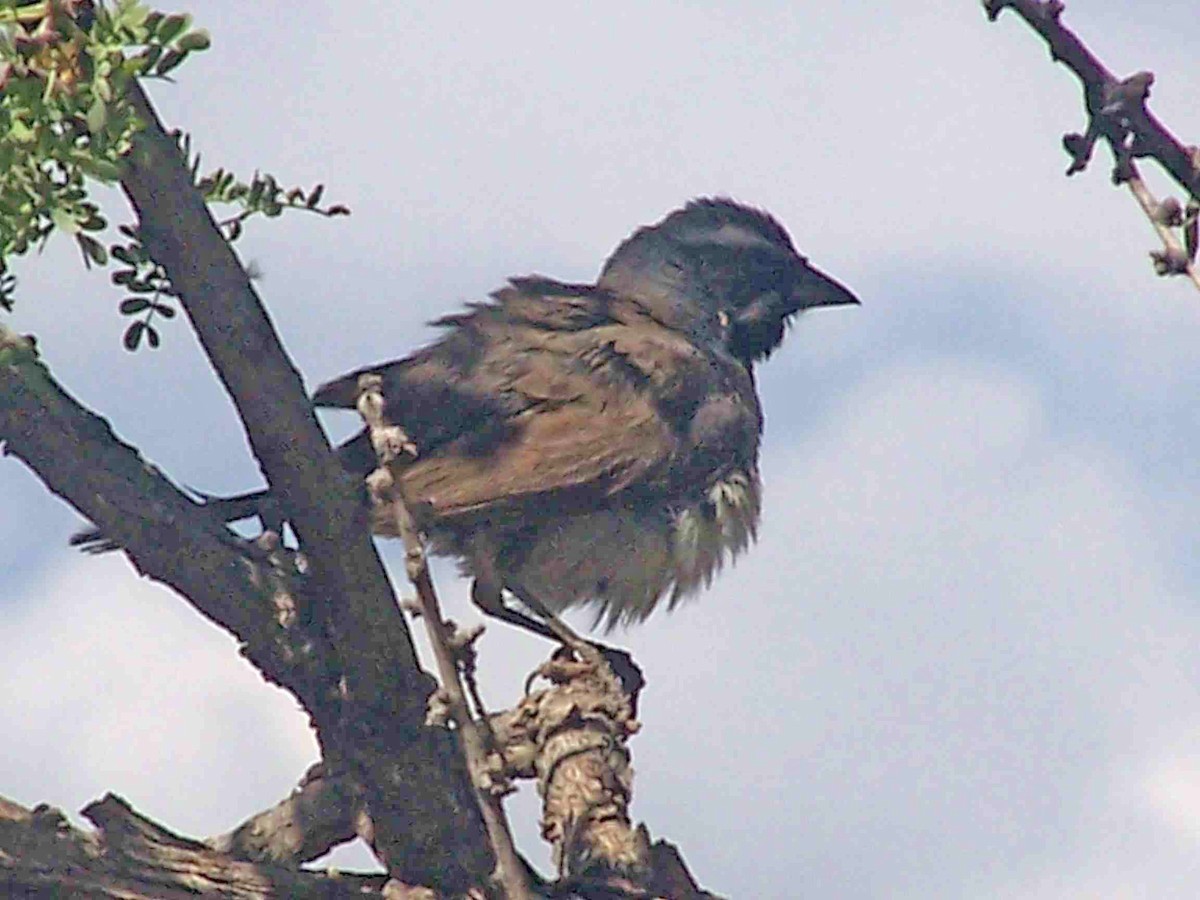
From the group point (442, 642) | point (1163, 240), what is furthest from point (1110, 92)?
point (442, 642)

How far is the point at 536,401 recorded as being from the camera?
5.80 m

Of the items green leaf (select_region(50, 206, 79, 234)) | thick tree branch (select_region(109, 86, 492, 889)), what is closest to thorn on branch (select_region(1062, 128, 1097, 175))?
green leaf (select_region(50, 206, 79, 234))

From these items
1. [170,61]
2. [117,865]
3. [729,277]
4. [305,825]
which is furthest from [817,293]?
[170,61]

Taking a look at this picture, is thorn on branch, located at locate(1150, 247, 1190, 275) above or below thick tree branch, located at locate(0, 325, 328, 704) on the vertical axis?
below

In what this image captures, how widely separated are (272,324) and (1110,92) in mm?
2122

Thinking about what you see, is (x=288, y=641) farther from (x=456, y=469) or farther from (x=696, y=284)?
(x=696, y=284)

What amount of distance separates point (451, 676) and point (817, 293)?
5.13 meters

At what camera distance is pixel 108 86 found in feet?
8.48

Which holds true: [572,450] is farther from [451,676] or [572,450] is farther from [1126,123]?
[1126,123]

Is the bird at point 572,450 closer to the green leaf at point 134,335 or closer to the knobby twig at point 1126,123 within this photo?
the green leaf at point 134,335

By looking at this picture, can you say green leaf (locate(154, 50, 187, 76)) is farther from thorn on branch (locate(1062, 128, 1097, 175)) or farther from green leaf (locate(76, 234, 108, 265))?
thorn on branch (locate(1062, 128, 1097, 175))

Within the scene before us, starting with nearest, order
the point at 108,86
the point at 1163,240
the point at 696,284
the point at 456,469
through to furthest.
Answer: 1. the point at 1163,240
2. the point at 108,86
3. the point at 456,469
4. the point at 696,284

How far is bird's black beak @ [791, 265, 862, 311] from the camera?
729 centimetres

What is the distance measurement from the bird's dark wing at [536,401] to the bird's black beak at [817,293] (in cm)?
99
